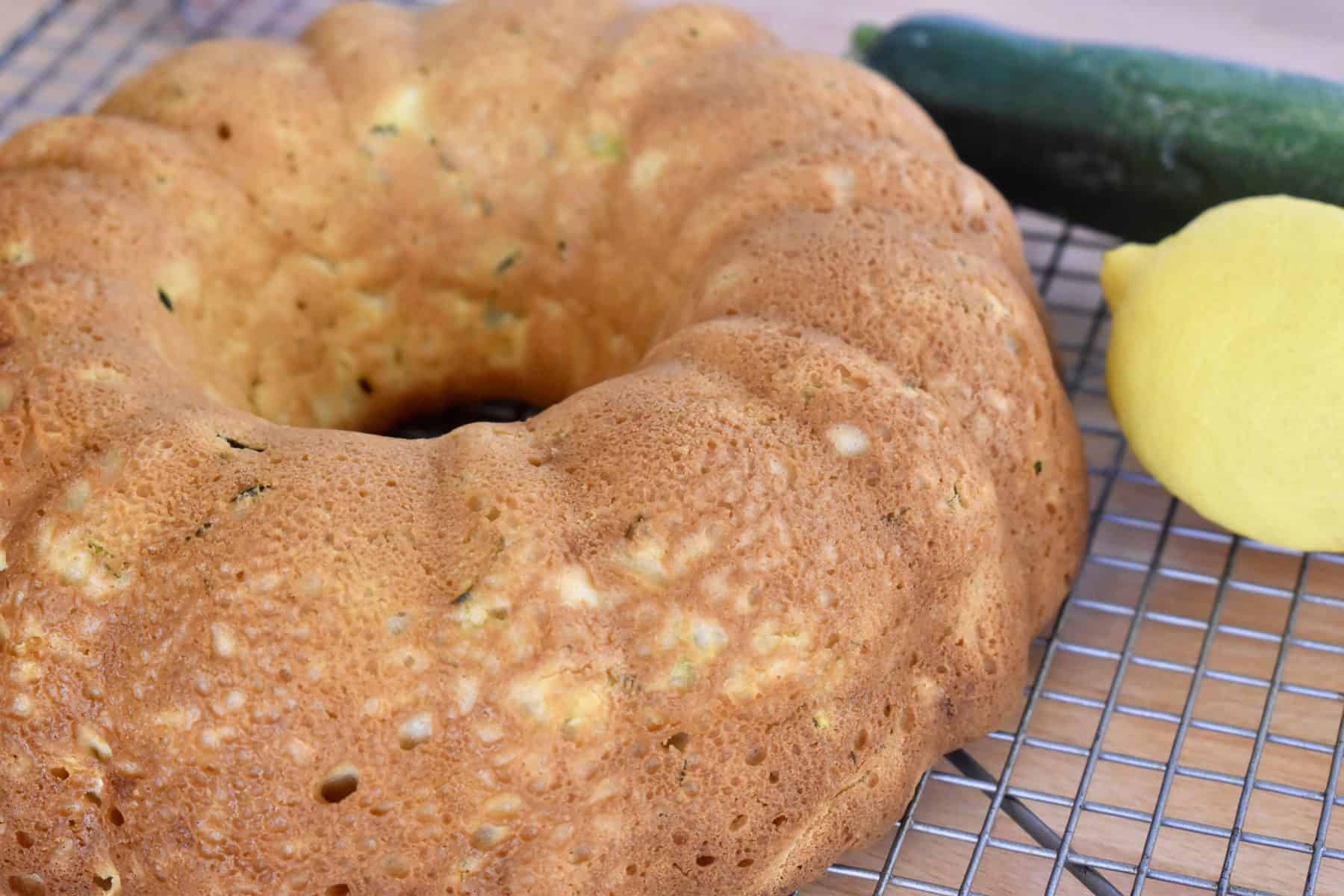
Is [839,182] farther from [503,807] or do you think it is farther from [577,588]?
[503,807]

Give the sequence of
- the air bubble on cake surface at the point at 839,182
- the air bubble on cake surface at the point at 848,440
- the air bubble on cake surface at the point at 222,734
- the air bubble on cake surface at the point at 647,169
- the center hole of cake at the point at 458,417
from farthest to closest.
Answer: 1. the center hole of cake at the point at 458,417
2. the air bubble on cake surface at the point at 647,169
3. the air bubble on cake surface at the point at 839,182
4. the air bubble on cake surface at the point at 848,440
5. the air bubble on cake surface at the point at 222,734

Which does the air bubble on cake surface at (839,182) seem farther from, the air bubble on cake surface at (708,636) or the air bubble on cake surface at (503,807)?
the air bubble on cake surface at (503,807)

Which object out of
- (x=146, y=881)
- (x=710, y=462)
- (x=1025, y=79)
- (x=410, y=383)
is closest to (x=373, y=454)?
(x=710, y=462)

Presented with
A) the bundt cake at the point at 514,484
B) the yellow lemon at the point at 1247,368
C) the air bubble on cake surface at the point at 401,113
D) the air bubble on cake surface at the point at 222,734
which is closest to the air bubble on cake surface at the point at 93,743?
the bundt cake at the point at 514,484

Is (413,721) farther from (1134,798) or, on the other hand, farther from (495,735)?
(1134,798)

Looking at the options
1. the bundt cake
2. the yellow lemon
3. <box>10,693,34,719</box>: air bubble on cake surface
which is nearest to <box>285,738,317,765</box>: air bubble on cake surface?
the bundt cake
